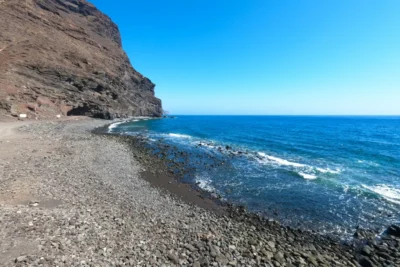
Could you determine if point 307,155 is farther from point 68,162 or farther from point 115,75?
point 115,75

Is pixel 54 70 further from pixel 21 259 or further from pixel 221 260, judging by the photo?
pixel 221 260

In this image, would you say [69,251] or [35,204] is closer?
[69,251]

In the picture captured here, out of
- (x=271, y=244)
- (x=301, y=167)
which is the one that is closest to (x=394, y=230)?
(x=271, y=244)

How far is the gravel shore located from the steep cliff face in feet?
138

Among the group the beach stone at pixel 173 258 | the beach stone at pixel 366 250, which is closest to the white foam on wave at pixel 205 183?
the beach stone at pixel 173 258

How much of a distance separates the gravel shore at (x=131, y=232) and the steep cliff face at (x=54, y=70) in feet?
138

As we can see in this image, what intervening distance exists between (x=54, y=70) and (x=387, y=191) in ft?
270

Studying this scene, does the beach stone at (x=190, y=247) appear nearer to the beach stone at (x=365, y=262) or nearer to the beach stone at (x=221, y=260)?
the beach stone at (x=221, y=260)

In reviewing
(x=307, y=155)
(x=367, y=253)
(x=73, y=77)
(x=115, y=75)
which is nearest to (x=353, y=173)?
(x=307, y=155)

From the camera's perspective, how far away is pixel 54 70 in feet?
209

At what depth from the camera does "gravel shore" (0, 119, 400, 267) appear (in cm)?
796

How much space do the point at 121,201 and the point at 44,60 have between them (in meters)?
71.2

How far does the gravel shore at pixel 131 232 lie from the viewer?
7965 mm

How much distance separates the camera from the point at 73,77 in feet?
226
